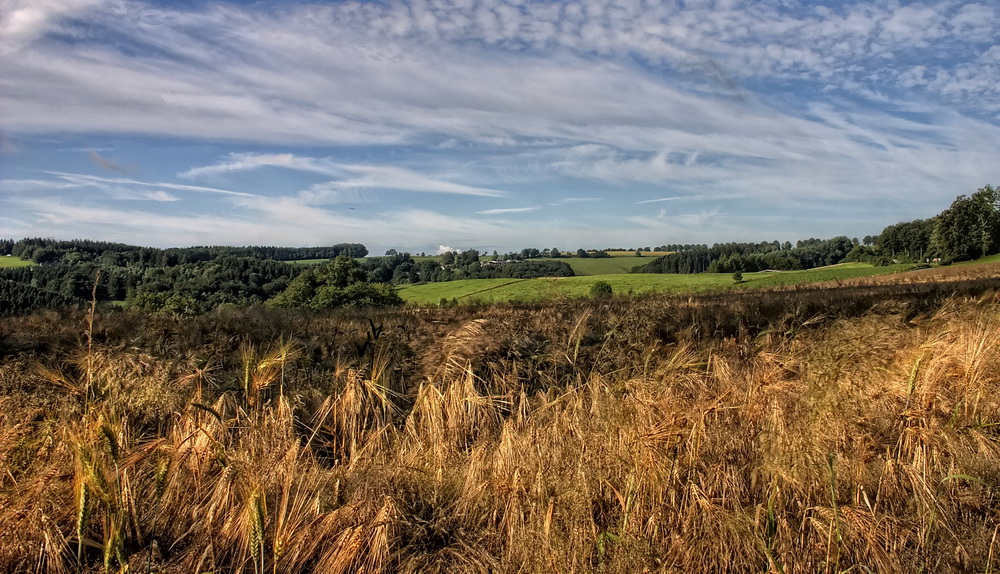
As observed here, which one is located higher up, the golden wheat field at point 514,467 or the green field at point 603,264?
the green field at point 603,264

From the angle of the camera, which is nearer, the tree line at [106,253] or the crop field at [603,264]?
the tree line at [106,253]

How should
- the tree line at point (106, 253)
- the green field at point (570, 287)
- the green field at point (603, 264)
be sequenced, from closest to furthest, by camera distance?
the green field at point (570, 287) < the tree line at point (106, 253) < the green field at point (603, 264)

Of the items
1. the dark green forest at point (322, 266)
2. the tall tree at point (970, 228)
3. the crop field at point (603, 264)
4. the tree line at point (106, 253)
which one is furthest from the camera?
the crop field at point (603, 264)

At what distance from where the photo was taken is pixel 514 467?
3.80 meters

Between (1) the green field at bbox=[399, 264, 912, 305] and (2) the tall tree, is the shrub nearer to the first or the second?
(1) the green field at bbox=[399, 264, 912, 305]

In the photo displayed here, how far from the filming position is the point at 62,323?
7090 mm

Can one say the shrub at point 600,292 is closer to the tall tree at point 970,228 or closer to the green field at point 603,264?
the green field at point 603,264

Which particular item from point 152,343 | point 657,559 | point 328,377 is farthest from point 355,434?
point 152,343

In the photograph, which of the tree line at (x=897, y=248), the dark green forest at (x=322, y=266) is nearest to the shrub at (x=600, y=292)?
the dark green forest at (x=322, y=266)

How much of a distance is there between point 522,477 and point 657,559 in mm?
1077

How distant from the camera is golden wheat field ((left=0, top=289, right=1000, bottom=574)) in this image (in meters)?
2.90

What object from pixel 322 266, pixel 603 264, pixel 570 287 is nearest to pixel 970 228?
pixel 603 264

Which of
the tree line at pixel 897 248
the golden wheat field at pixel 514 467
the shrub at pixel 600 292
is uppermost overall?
the tree line at pixel 897 248

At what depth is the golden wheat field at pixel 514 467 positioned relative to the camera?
9.50 feet
